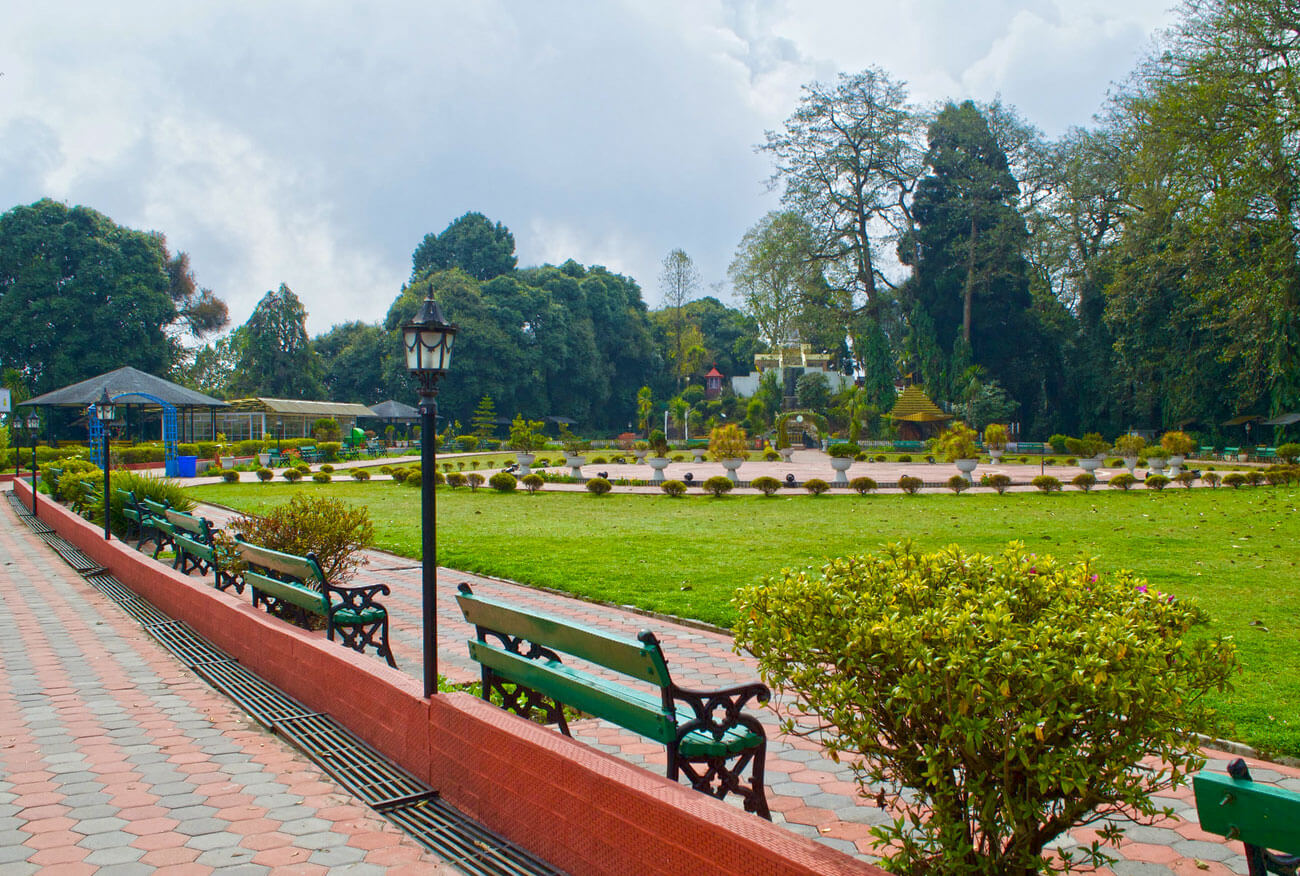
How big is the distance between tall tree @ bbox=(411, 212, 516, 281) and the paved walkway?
5793cm

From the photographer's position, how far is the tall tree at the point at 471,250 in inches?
2466

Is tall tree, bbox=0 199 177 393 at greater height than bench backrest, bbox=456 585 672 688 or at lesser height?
greater

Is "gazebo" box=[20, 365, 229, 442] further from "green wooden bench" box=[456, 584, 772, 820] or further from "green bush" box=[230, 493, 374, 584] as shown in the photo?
"green wooden bench" box=[456, 584, 772, 820]

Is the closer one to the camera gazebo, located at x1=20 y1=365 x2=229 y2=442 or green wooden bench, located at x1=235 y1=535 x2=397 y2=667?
green wooden bench, located at x1=235 y1=535 x2=397 y2=667

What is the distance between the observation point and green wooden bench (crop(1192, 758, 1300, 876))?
1.68 m

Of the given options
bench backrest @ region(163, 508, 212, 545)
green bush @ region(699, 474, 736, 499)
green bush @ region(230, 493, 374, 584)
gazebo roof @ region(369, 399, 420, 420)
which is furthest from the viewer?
gazebo roof @ region(369, 399, 420, 420)

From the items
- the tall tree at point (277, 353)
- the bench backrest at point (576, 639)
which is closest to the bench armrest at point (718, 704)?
the bench backrest at point (576, 639)

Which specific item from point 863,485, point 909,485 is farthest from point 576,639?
point 909,485

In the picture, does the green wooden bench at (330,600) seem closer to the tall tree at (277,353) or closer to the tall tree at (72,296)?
the tall tree at (72,296)

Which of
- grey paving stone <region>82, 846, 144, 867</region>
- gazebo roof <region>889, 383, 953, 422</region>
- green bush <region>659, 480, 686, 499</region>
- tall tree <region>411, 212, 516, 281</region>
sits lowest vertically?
grey paving stone <region>82, 846, 144, 867</region>

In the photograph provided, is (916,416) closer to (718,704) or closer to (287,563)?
(287,563)

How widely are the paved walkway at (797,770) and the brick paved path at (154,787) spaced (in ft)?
3.89

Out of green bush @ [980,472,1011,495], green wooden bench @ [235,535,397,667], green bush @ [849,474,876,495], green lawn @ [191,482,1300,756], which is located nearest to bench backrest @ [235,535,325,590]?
green wooden bench @ [235,535,397,667]

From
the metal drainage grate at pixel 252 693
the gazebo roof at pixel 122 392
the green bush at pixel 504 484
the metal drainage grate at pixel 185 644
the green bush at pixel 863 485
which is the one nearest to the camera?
the metal drainage grate at pixel 252 693
